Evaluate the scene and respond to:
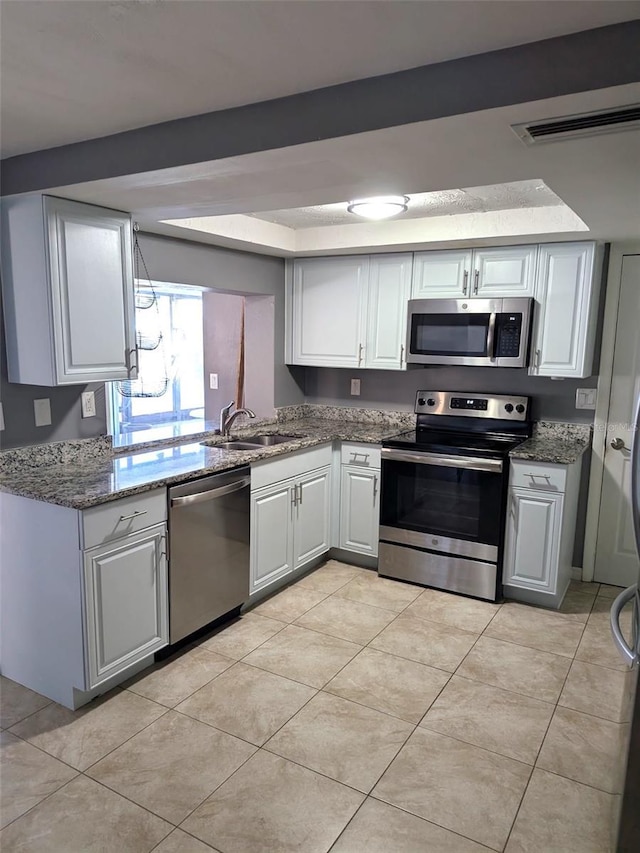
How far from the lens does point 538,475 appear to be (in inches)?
128

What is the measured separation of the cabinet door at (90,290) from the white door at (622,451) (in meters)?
2.80

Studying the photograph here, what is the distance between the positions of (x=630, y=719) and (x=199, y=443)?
2.56m

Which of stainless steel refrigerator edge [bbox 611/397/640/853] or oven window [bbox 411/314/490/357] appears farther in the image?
oven window [bbox 411/314/490/357]

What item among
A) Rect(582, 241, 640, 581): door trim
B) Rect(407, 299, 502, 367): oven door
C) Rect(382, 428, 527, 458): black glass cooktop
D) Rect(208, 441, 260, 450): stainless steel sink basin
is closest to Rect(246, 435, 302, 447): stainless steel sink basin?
Rect(208, 441, 260, 450): stainless steel sink basin

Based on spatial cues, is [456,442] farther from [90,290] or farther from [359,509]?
[90,290]

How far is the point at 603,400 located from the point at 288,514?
6.70ft

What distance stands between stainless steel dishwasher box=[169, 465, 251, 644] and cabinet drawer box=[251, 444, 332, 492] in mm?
99

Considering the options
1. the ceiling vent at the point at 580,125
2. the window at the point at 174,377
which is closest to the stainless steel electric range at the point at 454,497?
the window at the point at 174,377

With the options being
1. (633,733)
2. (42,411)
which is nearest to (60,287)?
(42,411)

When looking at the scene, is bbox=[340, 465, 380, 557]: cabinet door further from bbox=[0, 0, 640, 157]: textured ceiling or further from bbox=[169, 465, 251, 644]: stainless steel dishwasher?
bbox=[0, 0, 640, 157]: textured ceiling

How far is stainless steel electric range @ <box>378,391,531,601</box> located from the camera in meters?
3.37

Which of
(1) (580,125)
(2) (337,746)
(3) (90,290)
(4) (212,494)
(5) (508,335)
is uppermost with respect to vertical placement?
(1) (580,125)

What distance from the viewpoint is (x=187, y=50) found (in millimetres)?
1404

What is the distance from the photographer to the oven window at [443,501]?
336 cm
